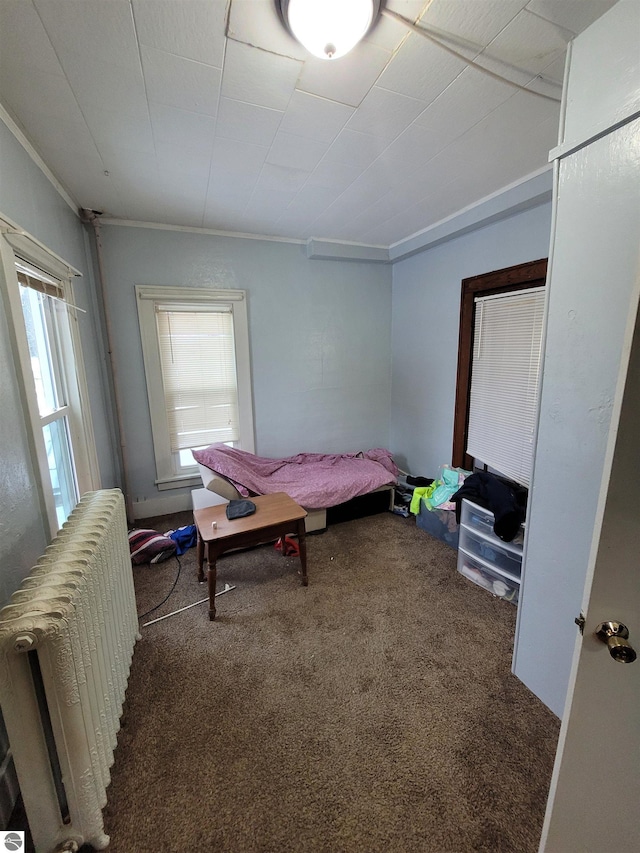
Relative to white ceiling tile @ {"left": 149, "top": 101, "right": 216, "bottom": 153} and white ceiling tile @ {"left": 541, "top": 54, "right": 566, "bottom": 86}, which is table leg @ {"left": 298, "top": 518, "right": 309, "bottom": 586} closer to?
white ceiling tile @ {"left": 149, "top": 101, "right": 216, "bottom": 153}

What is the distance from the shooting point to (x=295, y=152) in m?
1.83

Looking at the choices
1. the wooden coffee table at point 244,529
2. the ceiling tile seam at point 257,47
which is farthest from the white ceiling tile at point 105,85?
the wooden coffee table at point 244,529

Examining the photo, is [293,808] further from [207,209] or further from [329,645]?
[207,209]

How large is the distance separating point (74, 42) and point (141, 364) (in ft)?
6.95

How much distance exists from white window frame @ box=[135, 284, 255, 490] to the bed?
1.32ft

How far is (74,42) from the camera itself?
3.84 ft

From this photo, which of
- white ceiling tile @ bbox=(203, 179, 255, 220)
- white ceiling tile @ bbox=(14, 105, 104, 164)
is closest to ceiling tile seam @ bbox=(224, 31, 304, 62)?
white ceiling tile @ bbox=(14, 105, 104, 164)

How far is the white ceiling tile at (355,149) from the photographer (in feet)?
5.62

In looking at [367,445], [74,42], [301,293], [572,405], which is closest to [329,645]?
[572,405]

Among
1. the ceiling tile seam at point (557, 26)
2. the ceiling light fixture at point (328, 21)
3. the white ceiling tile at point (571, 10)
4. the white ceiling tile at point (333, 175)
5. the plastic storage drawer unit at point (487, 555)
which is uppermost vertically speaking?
the white ceiling tile at point (333, 175)

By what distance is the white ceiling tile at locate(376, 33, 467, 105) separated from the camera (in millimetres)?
1218

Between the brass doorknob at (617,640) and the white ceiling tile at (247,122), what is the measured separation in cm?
219

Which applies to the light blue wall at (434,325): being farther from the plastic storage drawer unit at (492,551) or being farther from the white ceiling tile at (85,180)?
the white ceiling tile at (85,180)

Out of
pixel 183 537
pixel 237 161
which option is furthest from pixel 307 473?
pixel 237 161
